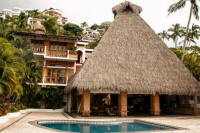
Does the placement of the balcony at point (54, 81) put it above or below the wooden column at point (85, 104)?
above

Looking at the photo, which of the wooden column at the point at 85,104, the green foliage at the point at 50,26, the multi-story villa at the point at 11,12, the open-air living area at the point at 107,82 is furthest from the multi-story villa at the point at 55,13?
the wooden column at the point at 85,104

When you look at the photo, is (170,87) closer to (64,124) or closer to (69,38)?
(64,124)

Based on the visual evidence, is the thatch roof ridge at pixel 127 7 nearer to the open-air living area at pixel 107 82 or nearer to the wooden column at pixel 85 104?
the open-air living area at pixel 107 82

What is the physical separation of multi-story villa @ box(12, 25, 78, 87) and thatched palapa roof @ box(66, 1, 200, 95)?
16.0 ft

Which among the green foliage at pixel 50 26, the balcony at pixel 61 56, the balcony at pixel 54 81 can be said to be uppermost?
the green foliage at pixel 50 26

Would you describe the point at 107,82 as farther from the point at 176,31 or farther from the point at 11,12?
the point at 11,12

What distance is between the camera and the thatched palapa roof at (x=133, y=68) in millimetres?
11461

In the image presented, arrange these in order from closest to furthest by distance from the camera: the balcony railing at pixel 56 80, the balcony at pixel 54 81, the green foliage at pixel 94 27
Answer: the balcony at pixel 54 81 < the balcony railing at pixel 56 80 < the green foliage at pixel 94 27

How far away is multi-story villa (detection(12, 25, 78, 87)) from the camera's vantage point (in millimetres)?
18016

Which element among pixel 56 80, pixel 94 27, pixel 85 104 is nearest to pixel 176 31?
pixel 56 80

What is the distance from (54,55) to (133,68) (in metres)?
8.80

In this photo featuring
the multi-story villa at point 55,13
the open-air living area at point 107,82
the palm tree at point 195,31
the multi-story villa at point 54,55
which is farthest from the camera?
the multi-story villa at point 55,13

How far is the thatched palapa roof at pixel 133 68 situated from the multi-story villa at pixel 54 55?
488cm

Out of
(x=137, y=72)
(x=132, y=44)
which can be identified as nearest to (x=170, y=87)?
(x=137, y=72)
